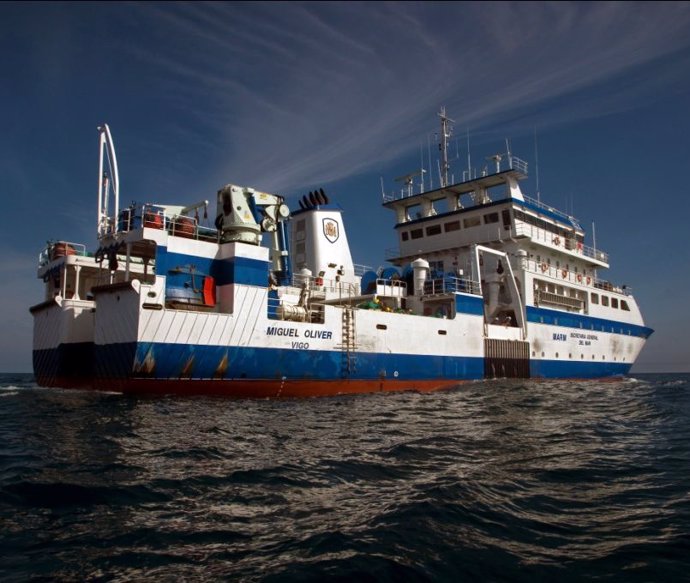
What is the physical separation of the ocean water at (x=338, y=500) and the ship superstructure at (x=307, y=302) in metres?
4.66

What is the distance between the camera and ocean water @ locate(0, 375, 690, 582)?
4375 mm

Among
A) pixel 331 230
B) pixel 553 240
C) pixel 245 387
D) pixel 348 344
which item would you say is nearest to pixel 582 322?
pixel 553 240

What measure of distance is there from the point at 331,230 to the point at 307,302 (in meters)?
6.33

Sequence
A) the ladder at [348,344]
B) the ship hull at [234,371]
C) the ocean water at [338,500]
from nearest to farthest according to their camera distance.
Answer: the ocean water at [338,500] < the ship hull at [234,371] < the ladder at [348,344]

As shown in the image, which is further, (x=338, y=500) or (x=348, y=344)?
(x=348, y=344)

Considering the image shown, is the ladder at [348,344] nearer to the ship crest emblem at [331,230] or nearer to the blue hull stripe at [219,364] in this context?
the blue hull stripe at [219,364]

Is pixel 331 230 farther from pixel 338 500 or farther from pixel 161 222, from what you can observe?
pixel 338 500

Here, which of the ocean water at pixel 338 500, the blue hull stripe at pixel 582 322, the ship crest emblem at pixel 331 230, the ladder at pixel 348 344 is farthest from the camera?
the blue hull stripe at pixel 582 322

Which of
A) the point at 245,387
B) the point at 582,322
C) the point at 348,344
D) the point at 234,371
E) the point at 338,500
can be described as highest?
the point at 582,322

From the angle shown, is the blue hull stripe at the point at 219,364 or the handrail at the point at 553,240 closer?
the blue hull stripe at the point at 219,364

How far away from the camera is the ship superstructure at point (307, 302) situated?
53.4 feet

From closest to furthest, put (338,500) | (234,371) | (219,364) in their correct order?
(338,500) → (219,364) → (234,371)

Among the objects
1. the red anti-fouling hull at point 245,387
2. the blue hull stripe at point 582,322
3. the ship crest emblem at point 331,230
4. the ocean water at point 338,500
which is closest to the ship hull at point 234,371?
the red anti-fouling hull at point 245,387

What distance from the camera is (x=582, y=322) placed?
3212 centimetres
